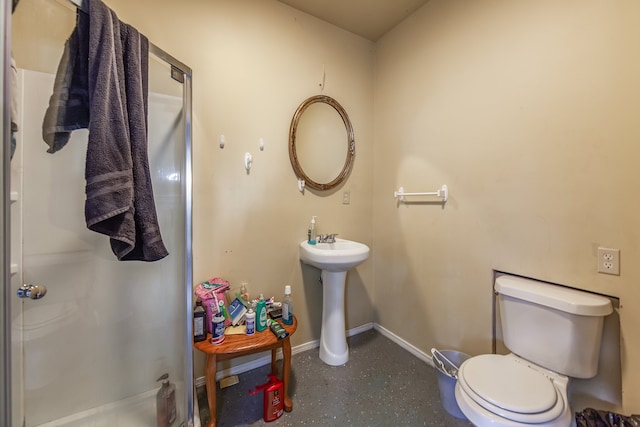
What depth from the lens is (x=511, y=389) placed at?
97cm

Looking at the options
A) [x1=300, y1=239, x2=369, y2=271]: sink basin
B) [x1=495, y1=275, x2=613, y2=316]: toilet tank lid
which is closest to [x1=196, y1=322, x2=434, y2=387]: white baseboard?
[x1=300, y1=239, x2=369, y2=271]: sink basin

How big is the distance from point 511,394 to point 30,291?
191 cm

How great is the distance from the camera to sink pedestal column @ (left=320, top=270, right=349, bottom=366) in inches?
69.2

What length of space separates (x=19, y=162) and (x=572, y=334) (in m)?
2.38

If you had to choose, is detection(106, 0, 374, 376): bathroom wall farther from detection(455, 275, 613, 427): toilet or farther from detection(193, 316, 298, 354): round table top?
detection(455, 275, 613, 427): toilet


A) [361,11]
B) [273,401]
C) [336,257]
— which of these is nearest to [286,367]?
[273,401]

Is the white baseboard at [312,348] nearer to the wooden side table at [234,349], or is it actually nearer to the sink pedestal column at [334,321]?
the sink pedestal column at [334,321]

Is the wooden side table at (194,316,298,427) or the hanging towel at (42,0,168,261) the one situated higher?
the hanging towel at (42,0,168,261)

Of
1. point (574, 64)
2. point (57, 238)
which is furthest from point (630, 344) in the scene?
point (57, 238)

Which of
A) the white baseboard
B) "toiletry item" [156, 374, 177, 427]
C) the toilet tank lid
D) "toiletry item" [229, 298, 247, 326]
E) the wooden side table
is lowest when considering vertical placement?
the white baseboard

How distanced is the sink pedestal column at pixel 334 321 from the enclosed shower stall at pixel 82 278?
87cm

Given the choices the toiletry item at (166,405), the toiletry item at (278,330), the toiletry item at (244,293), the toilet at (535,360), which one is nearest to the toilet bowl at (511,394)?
the toilet at (535,360)

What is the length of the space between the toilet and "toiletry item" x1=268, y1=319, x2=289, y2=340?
835 millimetres

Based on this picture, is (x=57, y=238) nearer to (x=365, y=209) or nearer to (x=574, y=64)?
(x=365, y=209)
